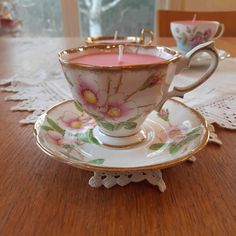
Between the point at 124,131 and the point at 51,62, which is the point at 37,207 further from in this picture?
the point at 51,62

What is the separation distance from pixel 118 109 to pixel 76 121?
122mm

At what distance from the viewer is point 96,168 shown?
→ 1.02ft

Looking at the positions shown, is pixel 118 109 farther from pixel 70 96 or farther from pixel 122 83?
pixel 70 96

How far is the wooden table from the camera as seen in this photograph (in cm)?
26

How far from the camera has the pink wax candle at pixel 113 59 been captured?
1.23ft

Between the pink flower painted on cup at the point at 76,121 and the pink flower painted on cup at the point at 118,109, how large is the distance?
8 cm

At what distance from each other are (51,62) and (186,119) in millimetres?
621

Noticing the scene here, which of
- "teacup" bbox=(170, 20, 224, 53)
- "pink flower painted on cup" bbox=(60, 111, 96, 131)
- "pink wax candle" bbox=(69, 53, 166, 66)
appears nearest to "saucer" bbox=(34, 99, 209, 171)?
"pink flower painted on cup" bbox=(60, 111, 96, 131)

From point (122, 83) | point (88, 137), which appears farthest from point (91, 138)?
point (122, 83)

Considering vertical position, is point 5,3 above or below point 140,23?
above

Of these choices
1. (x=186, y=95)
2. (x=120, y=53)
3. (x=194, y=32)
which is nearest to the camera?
(x=120, y=53)

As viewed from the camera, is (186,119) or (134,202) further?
(186,119)

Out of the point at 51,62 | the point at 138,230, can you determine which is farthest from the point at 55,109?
the point at 51,62

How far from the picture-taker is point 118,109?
0.36 m
